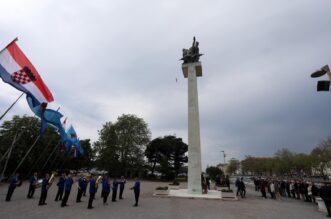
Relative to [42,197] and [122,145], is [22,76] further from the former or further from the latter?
[122,145]

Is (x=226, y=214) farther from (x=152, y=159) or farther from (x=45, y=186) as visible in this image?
(x=152, y=159)

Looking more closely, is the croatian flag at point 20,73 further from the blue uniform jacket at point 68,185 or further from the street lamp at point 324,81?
the street lamp at point 324,81

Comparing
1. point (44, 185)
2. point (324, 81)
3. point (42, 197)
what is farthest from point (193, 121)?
point (42, 197)

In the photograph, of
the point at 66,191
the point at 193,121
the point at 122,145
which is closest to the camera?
the point at 66,191

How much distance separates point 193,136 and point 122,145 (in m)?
27.5

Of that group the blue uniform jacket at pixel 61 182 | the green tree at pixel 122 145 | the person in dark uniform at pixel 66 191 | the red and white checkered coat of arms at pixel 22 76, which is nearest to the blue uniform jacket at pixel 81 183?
the person in dark uniform at pixel 66 191

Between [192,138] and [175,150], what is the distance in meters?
36.7

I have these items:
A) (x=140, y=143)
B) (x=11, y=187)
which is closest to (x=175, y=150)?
(x=140, y=143)

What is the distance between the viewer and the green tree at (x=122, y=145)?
43500mm

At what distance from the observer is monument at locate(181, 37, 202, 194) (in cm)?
1934

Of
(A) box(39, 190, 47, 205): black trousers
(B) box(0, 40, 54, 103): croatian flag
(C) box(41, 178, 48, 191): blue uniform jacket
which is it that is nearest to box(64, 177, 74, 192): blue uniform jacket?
(C) box(41, 178, 48, 191): blue uniform jacket

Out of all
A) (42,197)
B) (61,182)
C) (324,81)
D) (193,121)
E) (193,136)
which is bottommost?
(42,197)

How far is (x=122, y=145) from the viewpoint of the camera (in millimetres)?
44344

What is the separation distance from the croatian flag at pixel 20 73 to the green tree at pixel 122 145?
3309 cm
